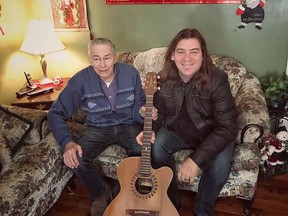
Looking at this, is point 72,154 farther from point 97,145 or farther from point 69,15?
point 69,15

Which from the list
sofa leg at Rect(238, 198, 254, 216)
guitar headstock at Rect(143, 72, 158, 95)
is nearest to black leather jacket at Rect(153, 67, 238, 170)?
guitar headstock at Rect(143, 72, 158, 95)

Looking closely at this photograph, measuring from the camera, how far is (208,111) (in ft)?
5.69

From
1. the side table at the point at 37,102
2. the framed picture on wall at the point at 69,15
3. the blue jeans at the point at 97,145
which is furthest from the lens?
the framed picture on wall at the point at 69,15

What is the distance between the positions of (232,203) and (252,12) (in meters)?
1.42

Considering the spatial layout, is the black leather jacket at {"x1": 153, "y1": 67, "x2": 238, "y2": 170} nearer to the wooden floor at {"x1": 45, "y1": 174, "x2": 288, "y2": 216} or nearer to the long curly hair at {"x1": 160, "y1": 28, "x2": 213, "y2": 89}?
the long curly hair at {"x1": 160, "y1": 28, "x2": 213, "y2": 89}

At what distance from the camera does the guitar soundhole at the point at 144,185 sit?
1569 mm

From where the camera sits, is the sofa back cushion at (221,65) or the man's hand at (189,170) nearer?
the man's hand at (189,170)

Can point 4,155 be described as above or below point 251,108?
below

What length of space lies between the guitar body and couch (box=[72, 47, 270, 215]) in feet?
0.84

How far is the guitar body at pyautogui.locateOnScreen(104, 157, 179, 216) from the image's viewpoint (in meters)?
1.55

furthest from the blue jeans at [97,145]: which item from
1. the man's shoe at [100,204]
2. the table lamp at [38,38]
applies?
the table lamp at [38,38]

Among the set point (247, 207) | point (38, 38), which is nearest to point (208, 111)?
point (247, 207)

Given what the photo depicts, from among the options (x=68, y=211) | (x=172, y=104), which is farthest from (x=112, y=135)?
(x=68, y=211)

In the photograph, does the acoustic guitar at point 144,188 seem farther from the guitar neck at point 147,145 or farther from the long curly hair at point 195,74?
the long curly hair at point 195,74
